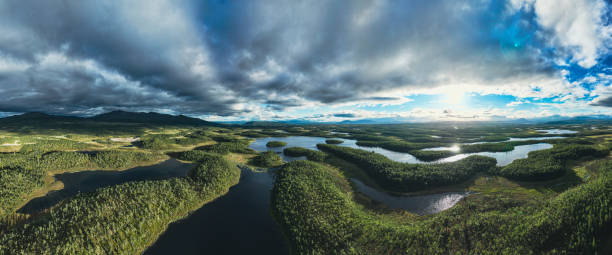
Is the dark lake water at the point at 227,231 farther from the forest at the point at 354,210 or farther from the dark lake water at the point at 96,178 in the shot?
the dark lake water at the point at 96,178

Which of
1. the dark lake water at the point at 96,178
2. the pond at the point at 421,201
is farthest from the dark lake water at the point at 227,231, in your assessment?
the dark lake water at the point at 96,178

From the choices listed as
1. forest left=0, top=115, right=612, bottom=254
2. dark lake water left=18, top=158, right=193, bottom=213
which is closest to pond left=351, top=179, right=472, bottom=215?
forest left=0, top=115, right=612, bottom=254

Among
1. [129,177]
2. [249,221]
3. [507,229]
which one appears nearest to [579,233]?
[507,229]

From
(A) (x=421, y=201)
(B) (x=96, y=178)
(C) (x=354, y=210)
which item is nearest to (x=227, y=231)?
(C) (x=354, y=210)

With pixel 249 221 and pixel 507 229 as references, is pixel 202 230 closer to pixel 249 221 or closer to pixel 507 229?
pixel 249 221

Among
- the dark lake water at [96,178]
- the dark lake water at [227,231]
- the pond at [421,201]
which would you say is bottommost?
the dark lake water at [227,231]
